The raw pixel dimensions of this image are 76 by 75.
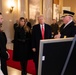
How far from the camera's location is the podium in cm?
121

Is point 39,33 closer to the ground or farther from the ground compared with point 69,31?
closer to the ground

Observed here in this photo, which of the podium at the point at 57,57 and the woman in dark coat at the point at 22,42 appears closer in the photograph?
the podium at the point at 57,57

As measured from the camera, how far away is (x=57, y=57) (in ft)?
4.15

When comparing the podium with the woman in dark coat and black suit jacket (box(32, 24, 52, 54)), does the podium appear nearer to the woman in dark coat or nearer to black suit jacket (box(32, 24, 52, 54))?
black suit jacket (box(32, 24, 52, 54))

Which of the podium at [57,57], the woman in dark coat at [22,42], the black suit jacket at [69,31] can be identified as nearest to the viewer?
the podium at [57,57]

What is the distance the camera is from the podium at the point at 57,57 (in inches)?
47.6

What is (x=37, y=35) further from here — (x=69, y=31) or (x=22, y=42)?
(x=69, y=31)

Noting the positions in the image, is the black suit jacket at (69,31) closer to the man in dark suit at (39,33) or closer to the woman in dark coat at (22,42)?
the man in dark suit at (39,33)

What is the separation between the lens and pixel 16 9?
1338 cm

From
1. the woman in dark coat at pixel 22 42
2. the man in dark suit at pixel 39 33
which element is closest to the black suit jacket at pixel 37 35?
the man in dark suit at pixel 39 33

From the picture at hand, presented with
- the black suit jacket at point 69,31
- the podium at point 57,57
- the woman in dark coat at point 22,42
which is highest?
the podium at point 57,57

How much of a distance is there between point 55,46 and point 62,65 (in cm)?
14

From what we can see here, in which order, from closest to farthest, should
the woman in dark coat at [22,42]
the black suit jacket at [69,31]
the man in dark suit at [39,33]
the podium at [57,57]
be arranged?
the podium at [57,57]
the black suit jacket at [69,31]
the man in dark suit at [39,33]
the woman in dark coat at [22,42]

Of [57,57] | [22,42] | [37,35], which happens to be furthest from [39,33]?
[57,57]
